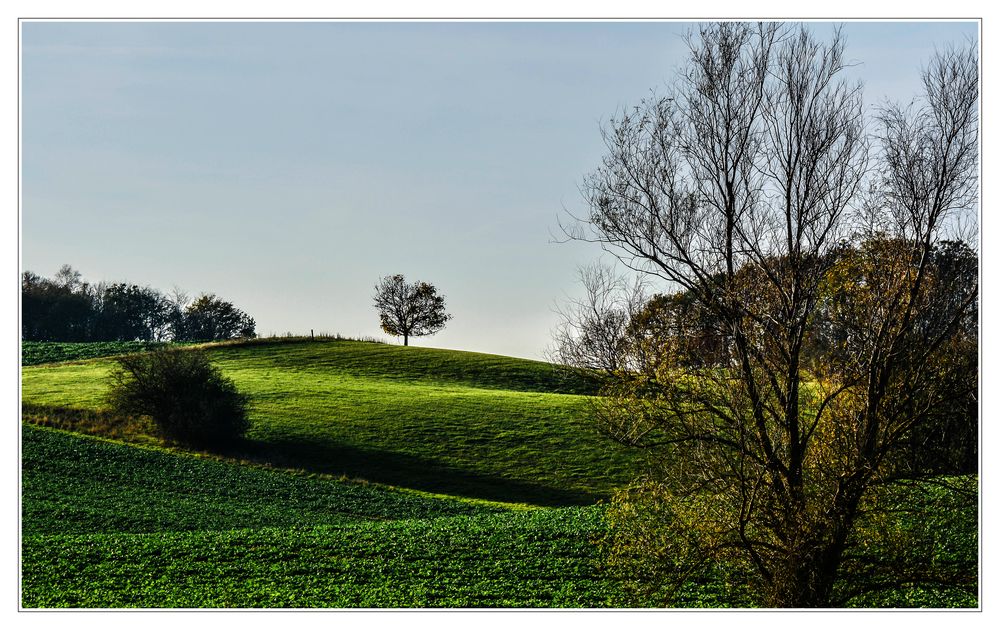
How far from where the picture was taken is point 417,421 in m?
39.1

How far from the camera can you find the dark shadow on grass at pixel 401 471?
29516mm

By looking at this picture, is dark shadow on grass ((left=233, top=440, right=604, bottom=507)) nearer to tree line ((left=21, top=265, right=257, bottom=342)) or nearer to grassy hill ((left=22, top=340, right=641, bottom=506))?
grassy hill ((left=22, top=340, right=641, bottom=506))

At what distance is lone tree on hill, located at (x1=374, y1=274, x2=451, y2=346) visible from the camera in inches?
2997

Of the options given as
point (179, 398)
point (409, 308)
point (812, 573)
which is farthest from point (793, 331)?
point (409, 308)

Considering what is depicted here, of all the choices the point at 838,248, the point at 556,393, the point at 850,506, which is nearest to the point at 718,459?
the point at 850,506

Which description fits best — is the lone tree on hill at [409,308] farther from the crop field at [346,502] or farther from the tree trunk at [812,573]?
the tree trunk at [812,573]

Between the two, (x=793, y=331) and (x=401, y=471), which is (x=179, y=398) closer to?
(x=401, y=471)

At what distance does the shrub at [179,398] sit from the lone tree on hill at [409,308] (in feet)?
136

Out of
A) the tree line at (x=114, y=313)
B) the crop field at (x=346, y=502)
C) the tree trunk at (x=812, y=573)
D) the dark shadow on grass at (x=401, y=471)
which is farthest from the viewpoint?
the tree line at (x=114, y=313)

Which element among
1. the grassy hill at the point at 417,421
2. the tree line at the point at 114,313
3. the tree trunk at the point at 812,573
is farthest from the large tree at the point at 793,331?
the tree line at the point at 114,313

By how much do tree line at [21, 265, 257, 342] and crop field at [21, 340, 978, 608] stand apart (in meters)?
17.8

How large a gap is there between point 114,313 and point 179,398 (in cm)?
4369

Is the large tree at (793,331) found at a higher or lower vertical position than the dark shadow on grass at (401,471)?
higher

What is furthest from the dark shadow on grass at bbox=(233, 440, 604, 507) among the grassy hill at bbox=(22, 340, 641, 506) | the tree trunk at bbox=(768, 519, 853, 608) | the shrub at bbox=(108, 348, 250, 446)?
the tree trunk at bbox=(768, 519, 853, 608)
